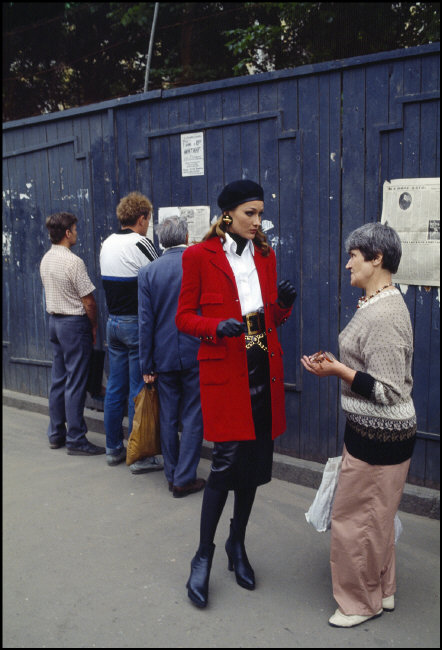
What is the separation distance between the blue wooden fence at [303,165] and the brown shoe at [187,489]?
0.82 meters

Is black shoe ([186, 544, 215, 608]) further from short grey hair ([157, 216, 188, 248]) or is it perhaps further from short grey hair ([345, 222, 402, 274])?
short grey hair ([157, 216, 188, 248])

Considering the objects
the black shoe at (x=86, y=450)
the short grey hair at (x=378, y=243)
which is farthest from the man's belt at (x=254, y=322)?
the black shoe at (x=86, y=450)

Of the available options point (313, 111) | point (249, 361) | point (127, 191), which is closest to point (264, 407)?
point (249, 361)

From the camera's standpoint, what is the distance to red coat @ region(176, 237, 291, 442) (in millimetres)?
2994

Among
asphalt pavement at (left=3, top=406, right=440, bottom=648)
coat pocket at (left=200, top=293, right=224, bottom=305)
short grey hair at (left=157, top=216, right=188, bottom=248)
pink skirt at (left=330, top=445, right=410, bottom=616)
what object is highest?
short grey hair at (left=157, top=216, right=188, bottom=248)

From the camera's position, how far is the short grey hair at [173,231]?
13.8 feet

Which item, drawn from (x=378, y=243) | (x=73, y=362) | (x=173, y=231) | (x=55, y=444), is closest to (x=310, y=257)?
(x=173, y=231)

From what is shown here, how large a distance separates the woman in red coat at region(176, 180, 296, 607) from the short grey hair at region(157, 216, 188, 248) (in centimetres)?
116

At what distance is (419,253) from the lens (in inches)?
156

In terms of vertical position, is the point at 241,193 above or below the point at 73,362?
above

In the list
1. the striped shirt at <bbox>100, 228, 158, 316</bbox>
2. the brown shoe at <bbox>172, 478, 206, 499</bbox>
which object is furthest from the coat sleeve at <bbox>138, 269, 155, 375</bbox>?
the brown shoe at <bbox>172, 478, 206, 499</bbox>

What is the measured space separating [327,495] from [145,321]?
1923 millimetres

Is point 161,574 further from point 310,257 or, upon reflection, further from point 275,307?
point 310,257

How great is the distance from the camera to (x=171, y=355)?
430 centimetres
